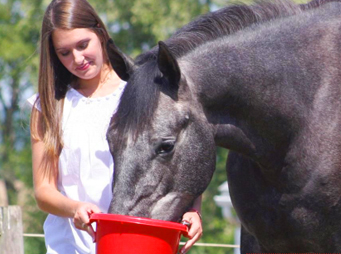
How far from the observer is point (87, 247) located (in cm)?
360

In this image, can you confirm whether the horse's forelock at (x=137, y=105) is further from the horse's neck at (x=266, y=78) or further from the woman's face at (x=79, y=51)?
the woman's face at (x=79, y=51)

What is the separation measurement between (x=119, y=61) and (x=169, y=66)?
350 mm

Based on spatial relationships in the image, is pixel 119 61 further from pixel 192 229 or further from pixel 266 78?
pixel 192 229

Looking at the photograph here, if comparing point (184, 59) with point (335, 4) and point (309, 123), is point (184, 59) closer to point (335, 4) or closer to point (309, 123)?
point (309, 123)

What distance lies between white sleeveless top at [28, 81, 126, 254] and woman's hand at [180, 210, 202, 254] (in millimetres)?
480

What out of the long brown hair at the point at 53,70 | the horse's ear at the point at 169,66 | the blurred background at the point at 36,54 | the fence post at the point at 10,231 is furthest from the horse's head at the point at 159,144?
the blurred background at the point at 36,54

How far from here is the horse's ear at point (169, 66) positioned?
10.4 ft

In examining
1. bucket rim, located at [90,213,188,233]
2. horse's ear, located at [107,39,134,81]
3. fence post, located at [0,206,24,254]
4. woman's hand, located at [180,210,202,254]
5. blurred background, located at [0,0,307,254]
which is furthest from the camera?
blurred background, located at [0,0,307,254]

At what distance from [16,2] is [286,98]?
21.1 metres

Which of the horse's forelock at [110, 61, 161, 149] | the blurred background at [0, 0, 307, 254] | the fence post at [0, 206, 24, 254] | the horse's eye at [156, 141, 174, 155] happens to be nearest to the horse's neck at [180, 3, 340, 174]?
the horse's forelock at [110, 61, 161, 149]

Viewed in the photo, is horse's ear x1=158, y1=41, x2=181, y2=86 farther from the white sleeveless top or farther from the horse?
the white sleeveless top

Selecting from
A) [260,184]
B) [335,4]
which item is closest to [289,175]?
[260,184]

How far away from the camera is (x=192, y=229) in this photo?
3.24 metres

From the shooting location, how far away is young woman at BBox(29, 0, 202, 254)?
358 cm
